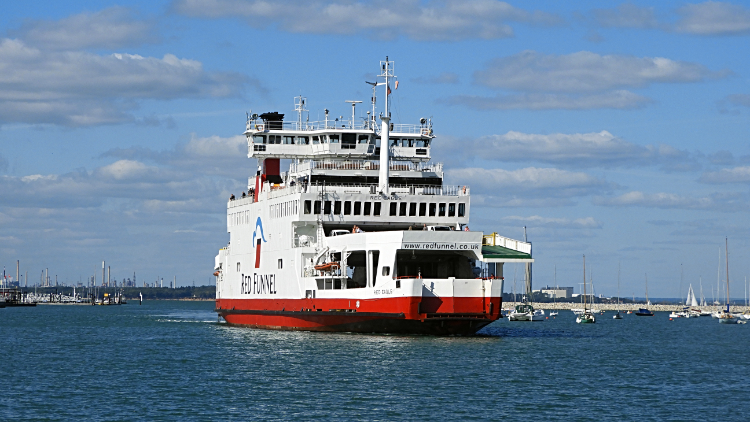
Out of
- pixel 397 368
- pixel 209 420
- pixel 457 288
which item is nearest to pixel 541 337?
pixel 457 288

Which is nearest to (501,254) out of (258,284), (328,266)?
(328,266)

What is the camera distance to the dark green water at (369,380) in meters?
33.3

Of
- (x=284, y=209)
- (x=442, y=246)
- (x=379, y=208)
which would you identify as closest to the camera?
(x=442, y=246)

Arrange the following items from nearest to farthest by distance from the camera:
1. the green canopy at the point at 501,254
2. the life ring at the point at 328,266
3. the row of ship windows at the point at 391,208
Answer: the green canopy at the point at 501,254
the life ring at the point at 328,266
the row of ship windows at the point at 391,208

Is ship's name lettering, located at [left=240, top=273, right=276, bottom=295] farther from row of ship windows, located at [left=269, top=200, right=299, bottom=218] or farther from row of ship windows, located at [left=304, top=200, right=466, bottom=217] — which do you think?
row of ship windows, located at [left=304, top=200, right=466, bottom=217]

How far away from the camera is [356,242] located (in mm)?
53750

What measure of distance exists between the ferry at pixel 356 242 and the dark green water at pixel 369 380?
5.47 ft

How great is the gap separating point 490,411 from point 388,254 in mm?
Result: 18726

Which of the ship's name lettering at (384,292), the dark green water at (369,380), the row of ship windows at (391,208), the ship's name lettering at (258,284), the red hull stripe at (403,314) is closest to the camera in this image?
the dark green water at (369,380)

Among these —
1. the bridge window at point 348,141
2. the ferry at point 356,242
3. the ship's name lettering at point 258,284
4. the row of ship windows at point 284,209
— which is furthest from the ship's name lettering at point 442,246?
the ship's name lettering at point 258,284

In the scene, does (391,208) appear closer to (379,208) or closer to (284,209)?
(379,208)

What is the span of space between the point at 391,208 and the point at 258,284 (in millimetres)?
12902

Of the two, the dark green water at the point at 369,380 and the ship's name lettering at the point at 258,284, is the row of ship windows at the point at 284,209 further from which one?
the dark green water at the point at 369,380

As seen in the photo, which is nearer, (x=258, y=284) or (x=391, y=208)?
(x=391, y=208)
